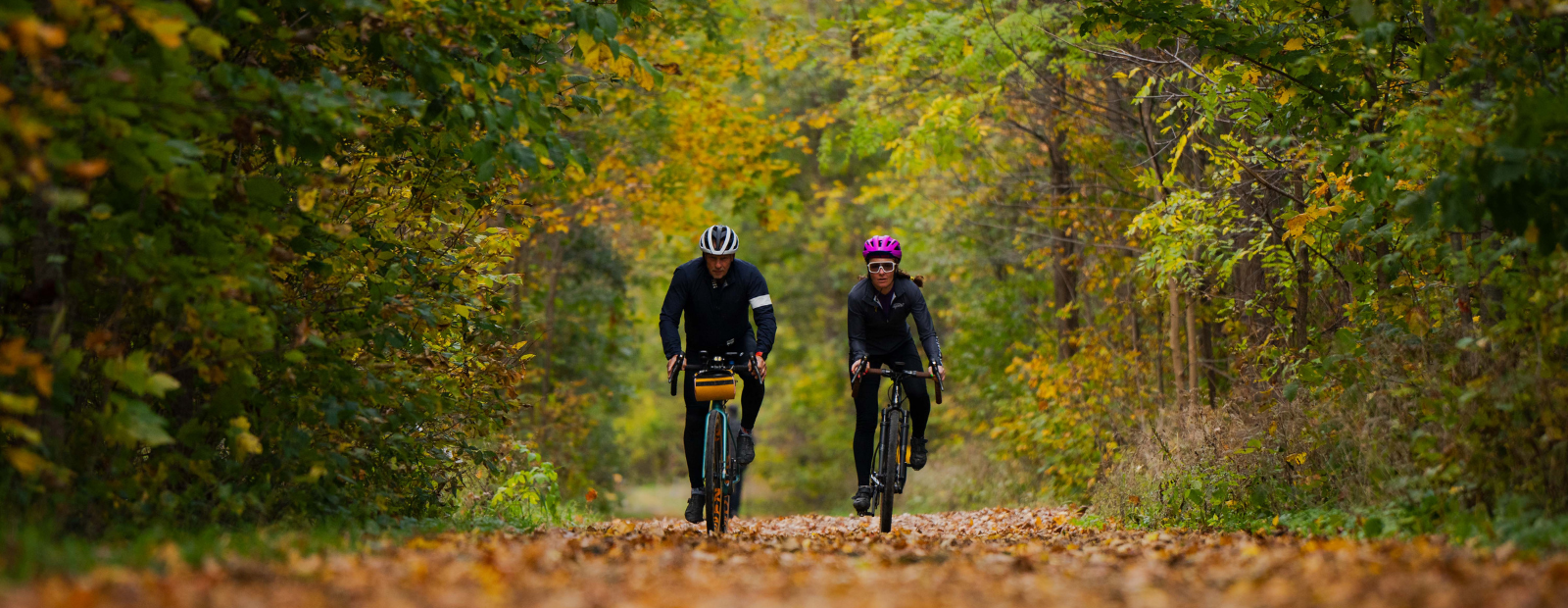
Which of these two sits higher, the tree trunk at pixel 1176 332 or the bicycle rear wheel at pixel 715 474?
the tree trunk at pixel 1176 332

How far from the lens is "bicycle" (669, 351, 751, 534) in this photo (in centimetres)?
777

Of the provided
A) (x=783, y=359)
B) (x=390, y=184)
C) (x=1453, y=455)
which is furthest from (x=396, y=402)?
(x=783, y=359)

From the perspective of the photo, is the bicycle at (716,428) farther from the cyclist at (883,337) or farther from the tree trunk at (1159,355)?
the tree trunk at (1159,355)

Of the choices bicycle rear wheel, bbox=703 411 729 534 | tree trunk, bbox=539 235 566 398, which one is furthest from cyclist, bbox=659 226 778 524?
tree trunk, bbox=539 235 566 398

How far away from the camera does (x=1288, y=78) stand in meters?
7.64

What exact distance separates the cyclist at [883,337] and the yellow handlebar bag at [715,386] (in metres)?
1.06

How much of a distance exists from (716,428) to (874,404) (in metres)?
1.60

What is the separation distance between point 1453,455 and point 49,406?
6483 mm

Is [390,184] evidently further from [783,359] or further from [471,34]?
[783,359]

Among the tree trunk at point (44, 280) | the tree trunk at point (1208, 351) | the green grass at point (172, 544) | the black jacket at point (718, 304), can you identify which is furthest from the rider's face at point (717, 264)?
the tree trunk at point (1208, 351)

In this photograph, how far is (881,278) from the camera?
8742 mm

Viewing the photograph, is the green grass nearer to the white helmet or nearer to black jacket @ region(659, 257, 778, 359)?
black jacket @ region(659, 257, 778, 359)

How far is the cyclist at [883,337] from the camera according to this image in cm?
867

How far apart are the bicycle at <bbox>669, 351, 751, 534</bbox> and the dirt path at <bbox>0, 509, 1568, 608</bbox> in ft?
5.14
